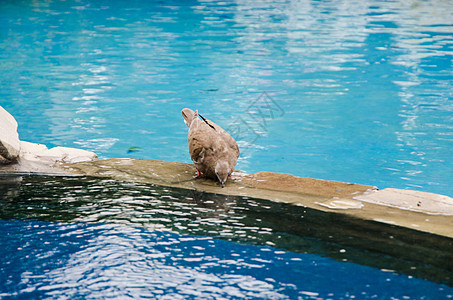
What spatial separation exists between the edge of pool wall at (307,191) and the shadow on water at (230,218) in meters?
0.10

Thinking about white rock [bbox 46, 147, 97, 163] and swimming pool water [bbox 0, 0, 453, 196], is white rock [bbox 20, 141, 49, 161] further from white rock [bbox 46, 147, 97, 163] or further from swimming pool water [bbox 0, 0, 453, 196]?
swimming pool water [bbox 0, 0, 453, 196]

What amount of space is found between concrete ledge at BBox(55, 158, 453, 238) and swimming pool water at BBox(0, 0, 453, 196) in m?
1.30

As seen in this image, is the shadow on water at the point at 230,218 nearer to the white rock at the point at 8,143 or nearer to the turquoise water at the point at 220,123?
the turquoise water at the point at 220,123

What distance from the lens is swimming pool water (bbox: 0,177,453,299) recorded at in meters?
2.64

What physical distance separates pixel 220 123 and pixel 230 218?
136 inches

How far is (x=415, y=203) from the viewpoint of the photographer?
343 cm

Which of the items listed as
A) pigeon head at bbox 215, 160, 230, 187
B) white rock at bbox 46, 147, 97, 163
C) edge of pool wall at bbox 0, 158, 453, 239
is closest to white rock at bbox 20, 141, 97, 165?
white rock at bbox 46, 147, 97, 163

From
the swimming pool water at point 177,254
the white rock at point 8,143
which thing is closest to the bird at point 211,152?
the swimming pool water at point 177,254

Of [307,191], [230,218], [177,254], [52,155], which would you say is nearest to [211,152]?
[230,218]

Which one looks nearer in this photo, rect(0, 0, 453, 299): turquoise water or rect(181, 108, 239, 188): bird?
rect(0, 0, 453, 299): turquoise water

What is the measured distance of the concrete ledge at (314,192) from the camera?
324 centimetres

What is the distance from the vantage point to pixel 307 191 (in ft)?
12.3

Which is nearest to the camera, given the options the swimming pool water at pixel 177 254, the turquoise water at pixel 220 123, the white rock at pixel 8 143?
the swimming pool water at pixel 177 254

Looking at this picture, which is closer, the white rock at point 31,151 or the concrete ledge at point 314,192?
the concrete ledge at point 314,192
